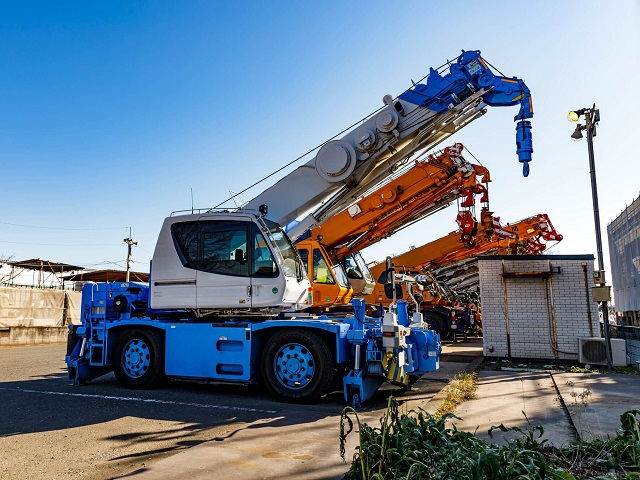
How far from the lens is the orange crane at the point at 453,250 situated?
16500 mm

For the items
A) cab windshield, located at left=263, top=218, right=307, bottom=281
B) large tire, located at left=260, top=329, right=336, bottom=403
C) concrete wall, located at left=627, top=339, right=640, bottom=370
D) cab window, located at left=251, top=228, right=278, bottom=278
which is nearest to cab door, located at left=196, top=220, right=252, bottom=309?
cab window, located at left=251, top=228, right=278, bottom=278

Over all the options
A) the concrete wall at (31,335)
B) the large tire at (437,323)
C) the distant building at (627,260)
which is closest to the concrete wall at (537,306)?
the large tire at (437,323)

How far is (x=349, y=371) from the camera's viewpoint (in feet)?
22.2

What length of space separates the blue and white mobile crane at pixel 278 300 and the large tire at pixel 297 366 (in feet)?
0.05

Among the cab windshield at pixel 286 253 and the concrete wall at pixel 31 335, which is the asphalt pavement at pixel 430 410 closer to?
the cab windshield at pixel 286 253

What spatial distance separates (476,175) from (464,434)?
10882 mm

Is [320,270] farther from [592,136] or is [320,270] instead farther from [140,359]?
[592,136]

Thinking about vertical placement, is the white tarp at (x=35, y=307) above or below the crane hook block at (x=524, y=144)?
below

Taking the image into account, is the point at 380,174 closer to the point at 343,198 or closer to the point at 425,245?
the point at 343,198

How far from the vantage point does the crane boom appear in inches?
362

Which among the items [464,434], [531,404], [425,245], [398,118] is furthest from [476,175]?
[464,434]

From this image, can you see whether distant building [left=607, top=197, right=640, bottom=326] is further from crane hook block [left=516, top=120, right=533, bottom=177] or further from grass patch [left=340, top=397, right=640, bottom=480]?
grass patch [left=340, top=397, right=640, bottom=480]

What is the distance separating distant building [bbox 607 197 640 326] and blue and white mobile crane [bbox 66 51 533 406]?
16.8 m

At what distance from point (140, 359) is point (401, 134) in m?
6.35
